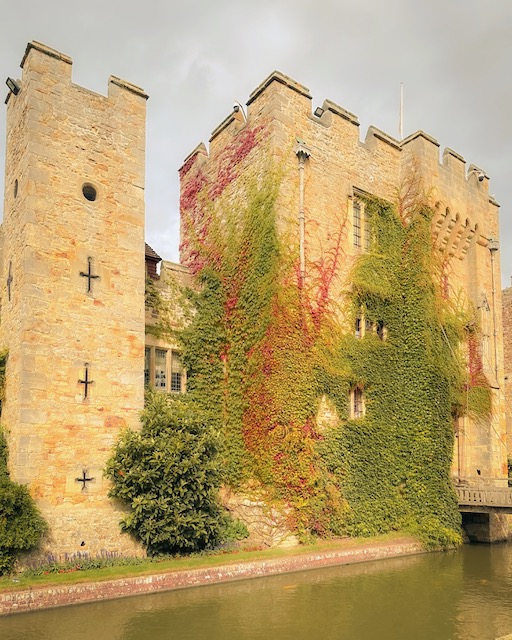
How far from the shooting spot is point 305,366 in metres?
16.8

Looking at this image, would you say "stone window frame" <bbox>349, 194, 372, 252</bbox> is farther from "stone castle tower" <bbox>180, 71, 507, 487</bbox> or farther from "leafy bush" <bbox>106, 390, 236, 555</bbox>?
"leafy bush" <bbox>106, 390, 236, 555</bbox>

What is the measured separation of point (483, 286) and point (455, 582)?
12424 mm

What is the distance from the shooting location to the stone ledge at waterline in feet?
35.5

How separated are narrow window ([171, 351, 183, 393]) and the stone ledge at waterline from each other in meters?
5.45

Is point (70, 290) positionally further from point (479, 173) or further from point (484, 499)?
point (479, 173)

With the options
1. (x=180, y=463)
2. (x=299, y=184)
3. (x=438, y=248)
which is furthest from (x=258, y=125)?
(x=180, y=463)

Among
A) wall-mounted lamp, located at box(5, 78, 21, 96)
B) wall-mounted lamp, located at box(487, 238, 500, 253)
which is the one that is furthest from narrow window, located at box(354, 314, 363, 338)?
wall-mounted lamp, located at box(5, 78, 21, 96)

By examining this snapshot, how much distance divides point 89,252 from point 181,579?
7.58 m

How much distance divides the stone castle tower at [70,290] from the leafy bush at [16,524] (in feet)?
1.46

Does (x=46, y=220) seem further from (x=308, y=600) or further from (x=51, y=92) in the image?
(x=308, y=600)

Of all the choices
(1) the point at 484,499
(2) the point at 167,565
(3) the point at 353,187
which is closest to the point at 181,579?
(2) the point at 167,565

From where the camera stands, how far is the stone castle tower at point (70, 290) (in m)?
13.2

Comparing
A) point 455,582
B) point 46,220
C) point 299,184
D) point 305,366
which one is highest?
point 299,184

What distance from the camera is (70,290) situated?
14.1 metres
